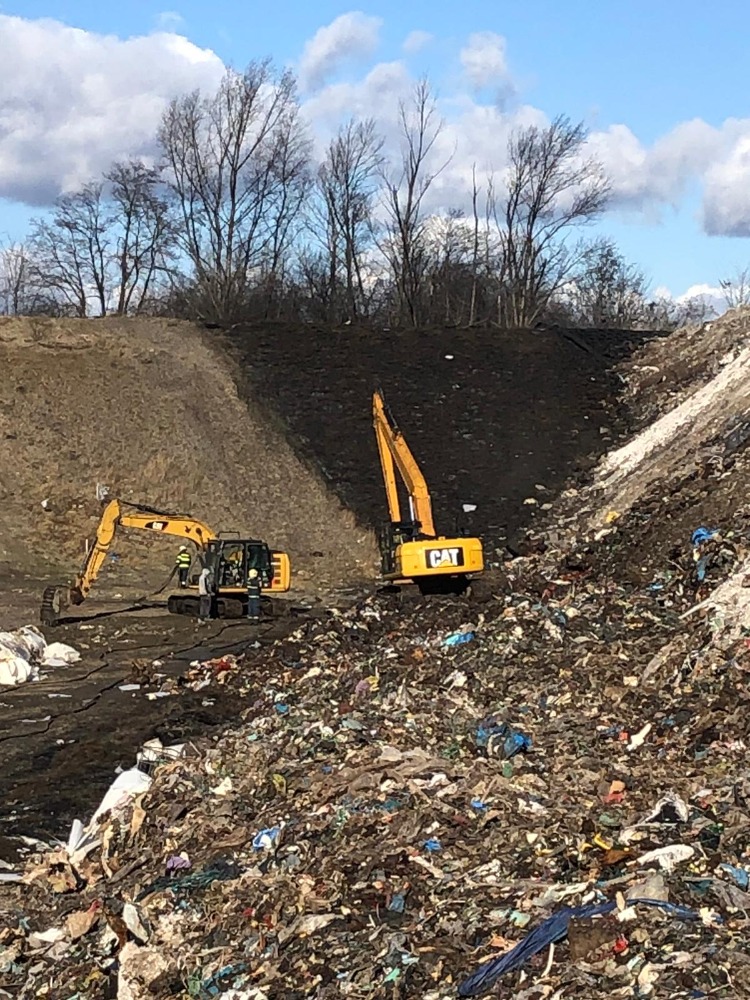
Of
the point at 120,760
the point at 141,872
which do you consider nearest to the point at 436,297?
the point at 120,760

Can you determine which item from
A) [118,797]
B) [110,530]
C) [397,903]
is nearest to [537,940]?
[397,903]

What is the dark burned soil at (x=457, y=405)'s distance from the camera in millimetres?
20172

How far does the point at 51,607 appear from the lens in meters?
13.8

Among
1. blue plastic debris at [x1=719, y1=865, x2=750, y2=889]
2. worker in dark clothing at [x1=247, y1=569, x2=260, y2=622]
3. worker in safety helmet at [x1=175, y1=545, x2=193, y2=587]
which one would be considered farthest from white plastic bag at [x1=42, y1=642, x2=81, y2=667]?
blue plastic debris at [x1=719, y1=865, x2=750, y2=889]

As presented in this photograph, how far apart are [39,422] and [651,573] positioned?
14154 mm

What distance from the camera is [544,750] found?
6707 millimetres

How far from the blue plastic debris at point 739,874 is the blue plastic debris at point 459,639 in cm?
501

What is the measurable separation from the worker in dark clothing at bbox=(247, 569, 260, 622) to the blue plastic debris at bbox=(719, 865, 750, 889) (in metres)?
10.3

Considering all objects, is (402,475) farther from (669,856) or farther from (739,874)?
(739,874)

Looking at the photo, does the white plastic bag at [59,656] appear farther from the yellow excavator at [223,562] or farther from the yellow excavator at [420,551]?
the yellow excavator at [420,551]

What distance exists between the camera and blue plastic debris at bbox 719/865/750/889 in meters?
4.58

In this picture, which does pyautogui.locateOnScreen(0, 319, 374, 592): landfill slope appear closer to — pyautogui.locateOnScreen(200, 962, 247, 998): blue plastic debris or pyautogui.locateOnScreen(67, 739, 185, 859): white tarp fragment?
pyautogui.locateOnScreen(67, 739, 185, 859): white tarp fragment

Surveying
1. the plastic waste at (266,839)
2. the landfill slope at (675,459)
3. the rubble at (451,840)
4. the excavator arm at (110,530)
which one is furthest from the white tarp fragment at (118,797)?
the excavator arm at (110,530)

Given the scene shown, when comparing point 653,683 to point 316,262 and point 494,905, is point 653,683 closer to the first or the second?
point 494,905
